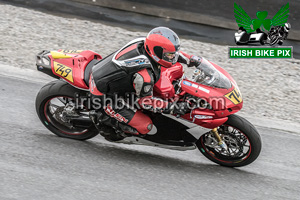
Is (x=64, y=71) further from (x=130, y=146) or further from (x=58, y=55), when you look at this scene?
(x=130, y=146)

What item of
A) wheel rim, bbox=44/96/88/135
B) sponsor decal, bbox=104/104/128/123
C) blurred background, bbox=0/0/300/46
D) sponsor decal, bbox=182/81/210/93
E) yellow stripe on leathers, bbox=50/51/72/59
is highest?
blurred background, bbox=0/0/300/46

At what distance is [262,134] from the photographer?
6.46m

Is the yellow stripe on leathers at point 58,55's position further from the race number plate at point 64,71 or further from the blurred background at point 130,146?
the blurred background at point 130,146

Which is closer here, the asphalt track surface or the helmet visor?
the helmet visor

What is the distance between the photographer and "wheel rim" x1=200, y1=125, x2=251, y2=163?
5.12 metres

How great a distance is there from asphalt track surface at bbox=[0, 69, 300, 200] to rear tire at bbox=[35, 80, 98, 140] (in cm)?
11

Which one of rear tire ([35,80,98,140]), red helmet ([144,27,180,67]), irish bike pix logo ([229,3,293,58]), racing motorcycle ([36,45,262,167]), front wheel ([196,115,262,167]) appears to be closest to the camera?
red helmet ([144,27,180,67])

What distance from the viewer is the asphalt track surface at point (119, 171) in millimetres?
4719

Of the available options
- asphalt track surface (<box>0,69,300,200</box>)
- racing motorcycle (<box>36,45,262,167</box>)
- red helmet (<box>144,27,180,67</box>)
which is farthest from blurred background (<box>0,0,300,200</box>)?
red helmet (<box>144,27,180,67</box>)

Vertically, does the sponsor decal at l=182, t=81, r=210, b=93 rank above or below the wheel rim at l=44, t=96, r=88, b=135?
above

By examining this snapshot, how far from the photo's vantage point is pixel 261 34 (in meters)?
9.50

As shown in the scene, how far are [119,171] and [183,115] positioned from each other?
1030mm

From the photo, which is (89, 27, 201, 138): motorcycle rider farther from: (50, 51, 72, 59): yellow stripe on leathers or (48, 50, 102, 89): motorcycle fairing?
(50, 51, 72, 59): yellow stripe on leathers

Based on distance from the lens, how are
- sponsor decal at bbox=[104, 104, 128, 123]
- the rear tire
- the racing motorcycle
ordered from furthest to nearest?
1. the rear tire
2. sponsor decal at bbox=[104, 104, 128, 123]
3. the racing motorcycle
